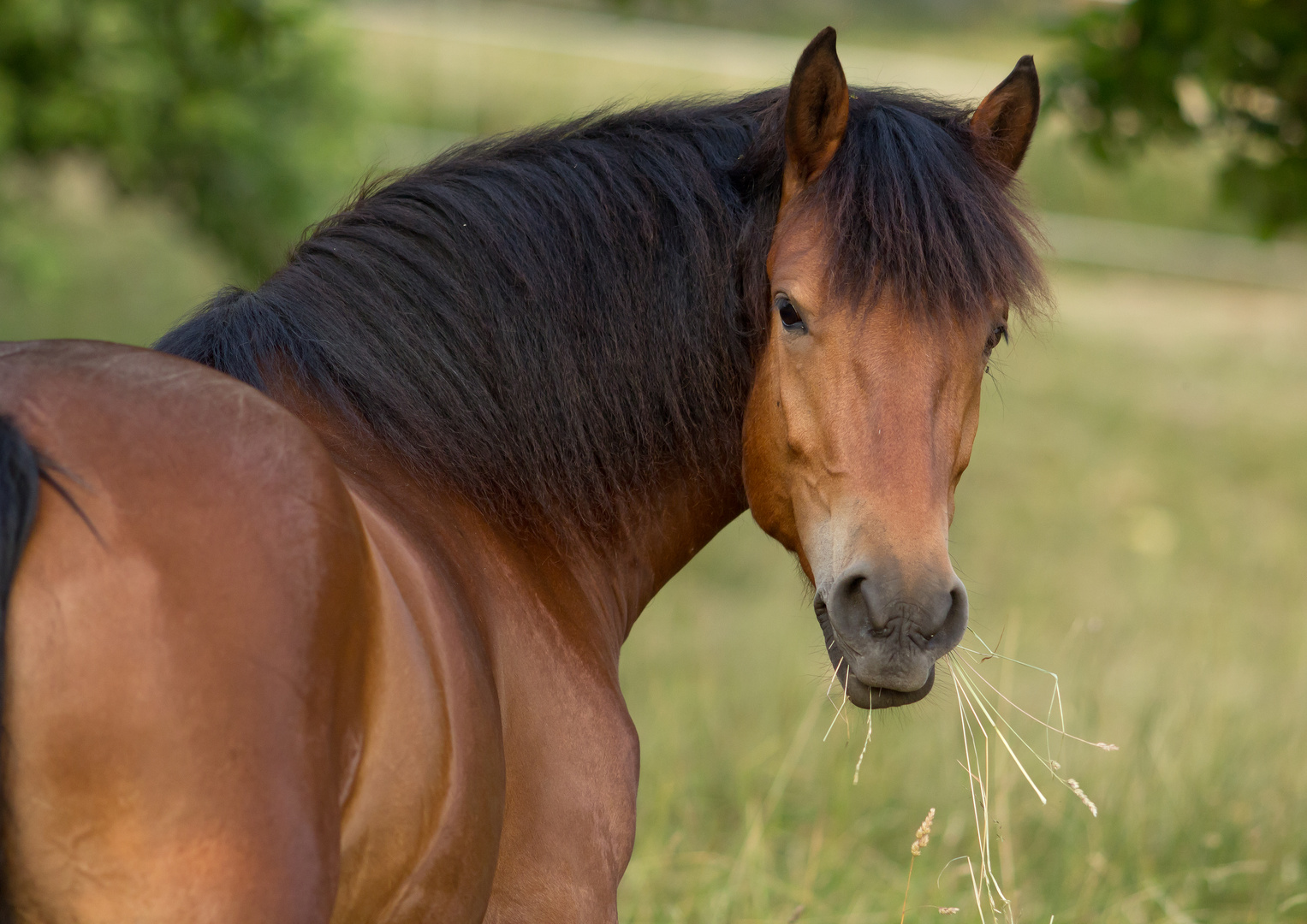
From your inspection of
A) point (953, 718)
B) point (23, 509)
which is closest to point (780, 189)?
point (23, 509)

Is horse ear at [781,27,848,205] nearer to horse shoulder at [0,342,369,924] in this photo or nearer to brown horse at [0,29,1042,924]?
brown horse at [0,29,1042,924]

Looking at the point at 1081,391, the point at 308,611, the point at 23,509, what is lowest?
the point at 1081,391

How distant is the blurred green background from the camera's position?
3.84m

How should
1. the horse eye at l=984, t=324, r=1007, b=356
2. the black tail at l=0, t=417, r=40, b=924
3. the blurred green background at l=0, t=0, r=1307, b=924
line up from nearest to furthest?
1. the black tail at l=0, t=417, r=40, b=924
2. the horse eye at l=984, t=324, r=1007, b=356
3. the blurred green background at l=0, t=0, r=1307, b=924

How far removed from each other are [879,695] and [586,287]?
3.02 feet

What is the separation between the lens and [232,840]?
131 cm

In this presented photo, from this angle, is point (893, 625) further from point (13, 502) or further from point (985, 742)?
point (13, 502)

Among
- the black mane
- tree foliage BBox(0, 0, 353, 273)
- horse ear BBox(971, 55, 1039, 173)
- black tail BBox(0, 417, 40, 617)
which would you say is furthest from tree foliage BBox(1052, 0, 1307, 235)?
black tail BBox(0, 417, 40, 617)

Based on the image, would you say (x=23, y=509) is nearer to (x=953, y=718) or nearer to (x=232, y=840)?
(x=232, y=840)

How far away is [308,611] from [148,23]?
23.6 ft

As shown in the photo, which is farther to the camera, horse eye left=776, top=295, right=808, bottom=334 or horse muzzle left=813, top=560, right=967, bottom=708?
horse eye left=776, top=295, right=808, bottom=334

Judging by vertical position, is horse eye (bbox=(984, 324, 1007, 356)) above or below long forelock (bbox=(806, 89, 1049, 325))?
below

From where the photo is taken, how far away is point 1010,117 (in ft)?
7.73

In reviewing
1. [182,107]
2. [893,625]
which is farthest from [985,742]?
[182,107]
